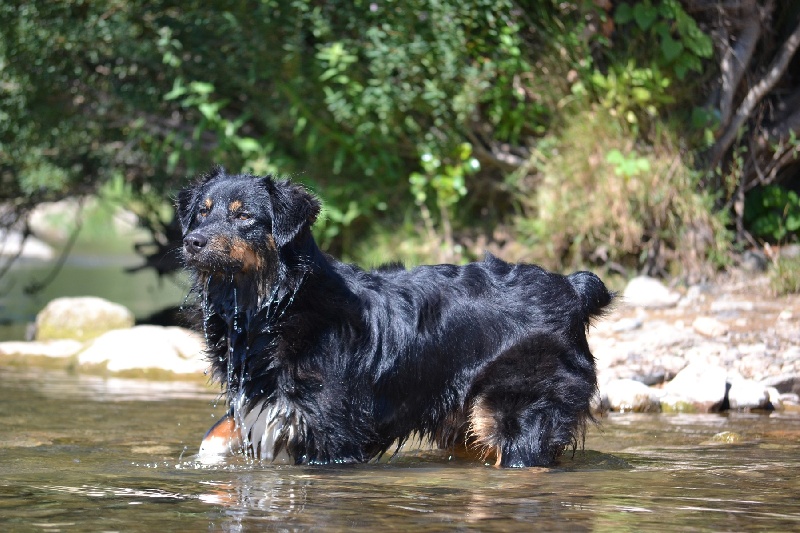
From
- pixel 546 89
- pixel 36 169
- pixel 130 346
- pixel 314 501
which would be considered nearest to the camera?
pixel 314 501

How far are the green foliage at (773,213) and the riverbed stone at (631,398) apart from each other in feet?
12.2

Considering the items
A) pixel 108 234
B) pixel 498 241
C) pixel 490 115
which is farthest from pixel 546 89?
pixel 108 234

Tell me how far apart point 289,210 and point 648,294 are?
16.4 ft

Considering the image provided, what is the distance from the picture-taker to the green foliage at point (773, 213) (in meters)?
10.0

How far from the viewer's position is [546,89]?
10.1 m

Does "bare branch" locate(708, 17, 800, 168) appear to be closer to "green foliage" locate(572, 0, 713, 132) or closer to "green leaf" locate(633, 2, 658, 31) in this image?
"green foliage" locate(572, 0, 713, 132)

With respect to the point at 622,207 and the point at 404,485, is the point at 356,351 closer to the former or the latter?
the point at 404,485

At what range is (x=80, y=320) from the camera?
10.4 m

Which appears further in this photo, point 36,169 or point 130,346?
point 36,169

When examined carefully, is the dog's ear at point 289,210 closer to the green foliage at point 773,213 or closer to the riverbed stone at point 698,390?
the riverbed stone at point 698,390

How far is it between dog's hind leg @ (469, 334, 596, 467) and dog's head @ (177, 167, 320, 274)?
1.25 m

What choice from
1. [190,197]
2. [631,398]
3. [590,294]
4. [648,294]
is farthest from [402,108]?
[590,294]

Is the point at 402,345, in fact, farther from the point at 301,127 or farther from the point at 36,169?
the point at 36,169

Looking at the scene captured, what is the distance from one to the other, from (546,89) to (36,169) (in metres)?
6.42
